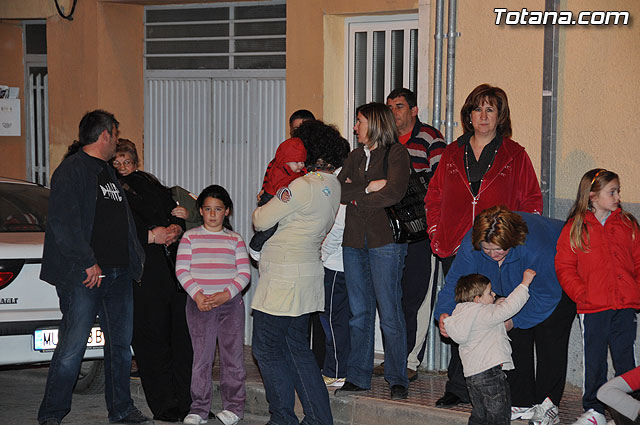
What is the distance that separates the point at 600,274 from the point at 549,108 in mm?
1811

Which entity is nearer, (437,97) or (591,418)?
(591,418)

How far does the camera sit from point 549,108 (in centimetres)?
748

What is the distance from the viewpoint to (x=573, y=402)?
279 inches

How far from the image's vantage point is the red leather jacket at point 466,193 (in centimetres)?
662

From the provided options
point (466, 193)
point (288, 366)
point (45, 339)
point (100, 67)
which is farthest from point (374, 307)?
point (100, 67)

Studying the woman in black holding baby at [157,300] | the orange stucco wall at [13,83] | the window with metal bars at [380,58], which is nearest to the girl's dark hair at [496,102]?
the window with metal bars at [380,58]

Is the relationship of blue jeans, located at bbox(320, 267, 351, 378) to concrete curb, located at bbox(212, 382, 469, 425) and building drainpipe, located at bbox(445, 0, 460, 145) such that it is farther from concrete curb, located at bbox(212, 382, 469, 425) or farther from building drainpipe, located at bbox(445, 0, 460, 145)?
building drainpipe, located at bbox(445, 0, 460, 145)

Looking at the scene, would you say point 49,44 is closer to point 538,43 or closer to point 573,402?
point 538,43

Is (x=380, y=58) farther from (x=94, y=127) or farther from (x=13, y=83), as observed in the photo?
(x=13, y=83)

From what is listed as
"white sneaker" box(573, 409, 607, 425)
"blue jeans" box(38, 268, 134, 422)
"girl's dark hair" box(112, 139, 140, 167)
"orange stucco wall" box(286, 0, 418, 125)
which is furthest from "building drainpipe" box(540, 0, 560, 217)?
"blue jeans" box(38, 268, 134, 422)

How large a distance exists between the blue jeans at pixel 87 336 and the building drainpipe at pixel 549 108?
3195 mm

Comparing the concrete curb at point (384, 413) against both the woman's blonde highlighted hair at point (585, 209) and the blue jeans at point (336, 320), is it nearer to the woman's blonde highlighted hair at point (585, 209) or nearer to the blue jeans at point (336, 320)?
the blue jeans at point (336, 320)

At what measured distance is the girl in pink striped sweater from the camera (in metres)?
6.89

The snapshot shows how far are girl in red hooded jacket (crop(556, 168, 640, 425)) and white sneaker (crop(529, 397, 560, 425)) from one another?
0.21 metres
